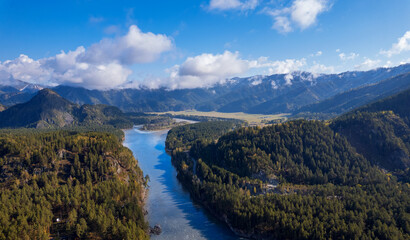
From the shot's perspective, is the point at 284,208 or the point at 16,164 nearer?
the point at 284,208

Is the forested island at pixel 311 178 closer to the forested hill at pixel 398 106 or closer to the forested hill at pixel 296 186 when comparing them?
the forested hill at pixel 296 186

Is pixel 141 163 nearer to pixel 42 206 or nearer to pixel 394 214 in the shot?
pixel 42 206

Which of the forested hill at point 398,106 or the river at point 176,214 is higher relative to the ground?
the forested hill at point 398,106

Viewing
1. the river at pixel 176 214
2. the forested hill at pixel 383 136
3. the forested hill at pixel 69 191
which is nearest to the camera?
the forested hill at pixel 69 191

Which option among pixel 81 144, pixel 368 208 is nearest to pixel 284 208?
pixel 368 208

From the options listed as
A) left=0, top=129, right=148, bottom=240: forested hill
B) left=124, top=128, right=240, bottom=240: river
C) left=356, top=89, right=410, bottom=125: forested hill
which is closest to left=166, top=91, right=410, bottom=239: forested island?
left=356, top=89, right=410, bottom=125: forested hill

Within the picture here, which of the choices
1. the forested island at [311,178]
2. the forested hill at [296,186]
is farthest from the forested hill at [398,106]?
the forested hill at [296,186]

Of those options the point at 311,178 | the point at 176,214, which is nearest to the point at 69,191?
the point at 176,214

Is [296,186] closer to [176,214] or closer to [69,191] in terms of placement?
[176,214]
